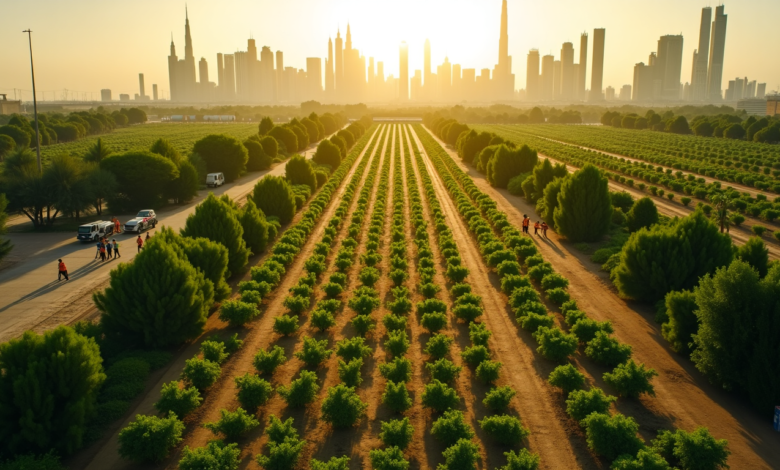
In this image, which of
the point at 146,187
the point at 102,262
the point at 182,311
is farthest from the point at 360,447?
the point at 146,187

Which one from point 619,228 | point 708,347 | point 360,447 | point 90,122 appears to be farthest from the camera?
point 90,122

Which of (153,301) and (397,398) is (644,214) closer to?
(397,398)

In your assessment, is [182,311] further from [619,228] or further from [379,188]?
[379,188]

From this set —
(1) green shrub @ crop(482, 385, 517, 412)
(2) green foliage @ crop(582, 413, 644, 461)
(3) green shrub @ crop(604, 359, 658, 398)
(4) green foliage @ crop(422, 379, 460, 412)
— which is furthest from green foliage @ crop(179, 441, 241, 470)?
(3) green shrub @ crop(604, 359, 658, 398)

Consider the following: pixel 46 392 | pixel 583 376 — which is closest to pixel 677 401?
pixel 583 376

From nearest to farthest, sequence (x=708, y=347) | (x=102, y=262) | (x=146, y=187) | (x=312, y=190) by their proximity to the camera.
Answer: (x=708, y=347), (x=102, y=262), (x=146, y=187), (x=312, y=190)

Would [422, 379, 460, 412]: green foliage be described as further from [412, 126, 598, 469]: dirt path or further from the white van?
the white van
